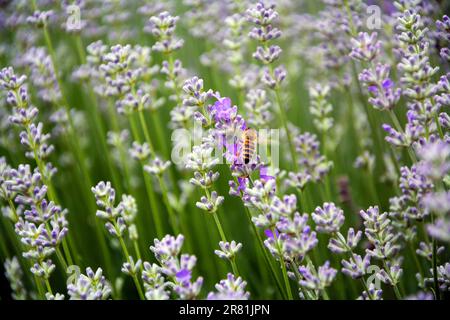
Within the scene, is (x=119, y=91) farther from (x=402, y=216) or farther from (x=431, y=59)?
(x=431, y=59)

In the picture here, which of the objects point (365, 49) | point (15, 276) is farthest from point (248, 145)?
point (15, 276)

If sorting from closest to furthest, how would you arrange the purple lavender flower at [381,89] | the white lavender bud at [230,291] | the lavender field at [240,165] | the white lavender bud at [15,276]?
1. the white lavender bud at [230,291]
2. the lavender field at [240,165]
3. the purple lavender flower at [381,89]
4. the white lavender bud at [15,276]

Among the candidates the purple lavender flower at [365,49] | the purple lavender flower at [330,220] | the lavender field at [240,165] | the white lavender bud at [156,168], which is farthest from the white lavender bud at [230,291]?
the purple lavender flower at [365,49]

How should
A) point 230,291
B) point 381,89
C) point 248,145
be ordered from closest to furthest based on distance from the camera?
point 230,291, point 248,145, point 381,89

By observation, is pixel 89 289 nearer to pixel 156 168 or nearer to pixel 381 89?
pixel 156 168

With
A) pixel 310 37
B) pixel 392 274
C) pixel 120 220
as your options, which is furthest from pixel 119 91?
pixel 310 37

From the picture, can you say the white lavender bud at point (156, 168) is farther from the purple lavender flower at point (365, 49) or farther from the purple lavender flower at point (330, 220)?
the purple lavender flower at point (365, 49)

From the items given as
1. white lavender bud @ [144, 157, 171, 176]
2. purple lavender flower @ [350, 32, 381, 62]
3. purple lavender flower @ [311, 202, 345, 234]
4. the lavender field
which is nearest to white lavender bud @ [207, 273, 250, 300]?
the lavender field
